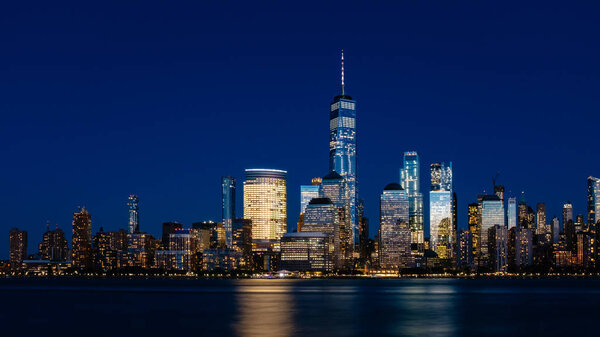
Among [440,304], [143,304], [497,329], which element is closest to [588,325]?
[497,329]

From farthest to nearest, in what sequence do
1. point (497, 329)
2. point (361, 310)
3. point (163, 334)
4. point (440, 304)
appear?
1. point (440, 304)
2. point (361, 310)
3. point (497, 329)
4. point (163, 334)

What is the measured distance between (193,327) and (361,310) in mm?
35688

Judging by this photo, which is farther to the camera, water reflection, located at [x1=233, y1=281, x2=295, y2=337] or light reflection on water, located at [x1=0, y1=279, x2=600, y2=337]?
light reflection on water, located at [x1=0, y1=279, x2=600, y2=337]

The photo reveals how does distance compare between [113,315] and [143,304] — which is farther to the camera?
[143,304]

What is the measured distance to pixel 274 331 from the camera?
268 ft

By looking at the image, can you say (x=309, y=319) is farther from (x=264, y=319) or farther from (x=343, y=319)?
(x=264, y=319)

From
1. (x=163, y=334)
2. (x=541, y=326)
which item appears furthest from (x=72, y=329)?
(x=541, y=326)

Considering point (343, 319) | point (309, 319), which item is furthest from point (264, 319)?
point (343, 319)

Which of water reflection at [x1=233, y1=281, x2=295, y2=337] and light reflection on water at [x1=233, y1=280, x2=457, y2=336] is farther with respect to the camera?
light reflection on water at [x1=233, y1=280, x2=457, y2=336]

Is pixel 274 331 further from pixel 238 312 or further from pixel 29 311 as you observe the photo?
pixel 29 311

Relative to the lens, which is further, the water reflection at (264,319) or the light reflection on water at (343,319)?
the light reflection on water at (343,319)

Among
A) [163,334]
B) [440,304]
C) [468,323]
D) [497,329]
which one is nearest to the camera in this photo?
[163,334]

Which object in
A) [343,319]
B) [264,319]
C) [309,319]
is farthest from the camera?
[343,319]

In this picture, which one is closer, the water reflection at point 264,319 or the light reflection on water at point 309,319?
the water reflection at point 264,319
